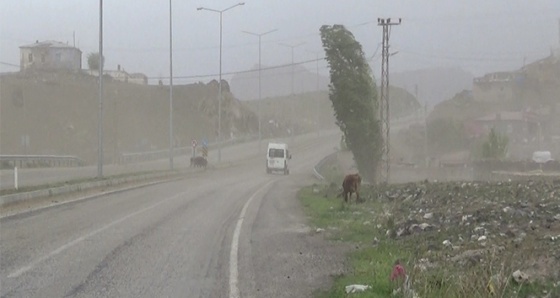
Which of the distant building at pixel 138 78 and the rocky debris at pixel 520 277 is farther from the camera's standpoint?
the distant building at pixel 138 78

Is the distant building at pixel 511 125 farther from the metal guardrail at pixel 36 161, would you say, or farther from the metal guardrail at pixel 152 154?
the metal guardrail at pixel 36 161

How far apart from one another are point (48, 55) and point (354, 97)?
8332 centimetres

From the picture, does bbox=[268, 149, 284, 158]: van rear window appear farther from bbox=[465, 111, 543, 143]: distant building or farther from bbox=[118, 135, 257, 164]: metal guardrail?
bbox=[465, 111, 543, 143]: distant building

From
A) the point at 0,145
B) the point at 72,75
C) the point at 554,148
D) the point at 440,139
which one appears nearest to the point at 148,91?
the point at 72,75

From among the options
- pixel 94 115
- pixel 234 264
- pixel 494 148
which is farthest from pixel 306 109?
pixel 234 264

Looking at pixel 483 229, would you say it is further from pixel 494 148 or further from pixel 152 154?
pixel 152 154

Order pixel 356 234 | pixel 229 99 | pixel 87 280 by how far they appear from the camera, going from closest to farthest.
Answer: pixel 87 280 → pixel 356 234 → pixel 229 99

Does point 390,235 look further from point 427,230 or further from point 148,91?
point 148,91

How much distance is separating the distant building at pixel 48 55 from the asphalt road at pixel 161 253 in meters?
103

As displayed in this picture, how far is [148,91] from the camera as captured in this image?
112375 millimetres

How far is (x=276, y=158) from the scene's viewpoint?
67125 mm

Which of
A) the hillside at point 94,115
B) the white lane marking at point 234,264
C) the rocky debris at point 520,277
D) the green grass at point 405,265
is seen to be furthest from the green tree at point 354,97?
the rocky debris at point 520,277

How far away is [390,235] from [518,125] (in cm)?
7820

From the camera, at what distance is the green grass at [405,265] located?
817cm
